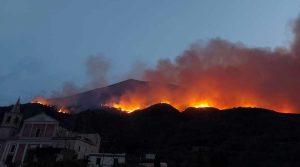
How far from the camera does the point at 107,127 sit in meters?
128

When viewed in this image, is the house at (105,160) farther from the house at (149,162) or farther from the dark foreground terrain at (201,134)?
the dark foreground terrain at (201,134)

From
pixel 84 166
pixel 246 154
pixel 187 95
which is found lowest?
pixel 84 166

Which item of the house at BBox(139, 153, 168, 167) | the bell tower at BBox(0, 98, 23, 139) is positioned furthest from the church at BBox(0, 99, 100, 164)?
the house at BBox(139, 153, 168, 167)

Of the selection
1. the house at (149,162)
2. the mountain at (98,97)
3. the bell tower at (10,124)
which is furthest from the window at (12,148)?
the mountain at (98,97)

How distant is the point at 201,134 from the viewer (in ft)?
A: 391

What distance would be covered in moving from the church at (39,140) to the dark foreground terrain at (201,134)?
1776cm

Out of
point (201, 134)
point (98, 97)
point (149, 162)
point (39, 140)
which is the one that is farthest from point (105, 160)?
point (98, 97)

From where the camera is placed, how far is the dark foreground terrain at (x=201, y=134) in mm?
96125

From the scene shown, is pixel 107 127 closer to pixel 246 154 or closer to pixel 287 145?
pixel 246 154

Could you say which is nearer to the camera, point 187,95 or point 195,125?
point 195,125

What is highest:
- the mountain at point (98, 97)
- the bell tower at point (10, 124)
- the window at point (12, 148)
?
the mountain at point (98, 97)

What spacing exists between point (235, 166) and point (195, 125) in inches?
1337

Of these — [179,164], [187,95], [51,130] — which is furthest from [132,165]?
[187,95]

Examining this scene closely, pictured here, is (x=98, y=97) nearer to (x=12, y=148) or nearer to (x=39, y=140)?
(x=12, y=148)
